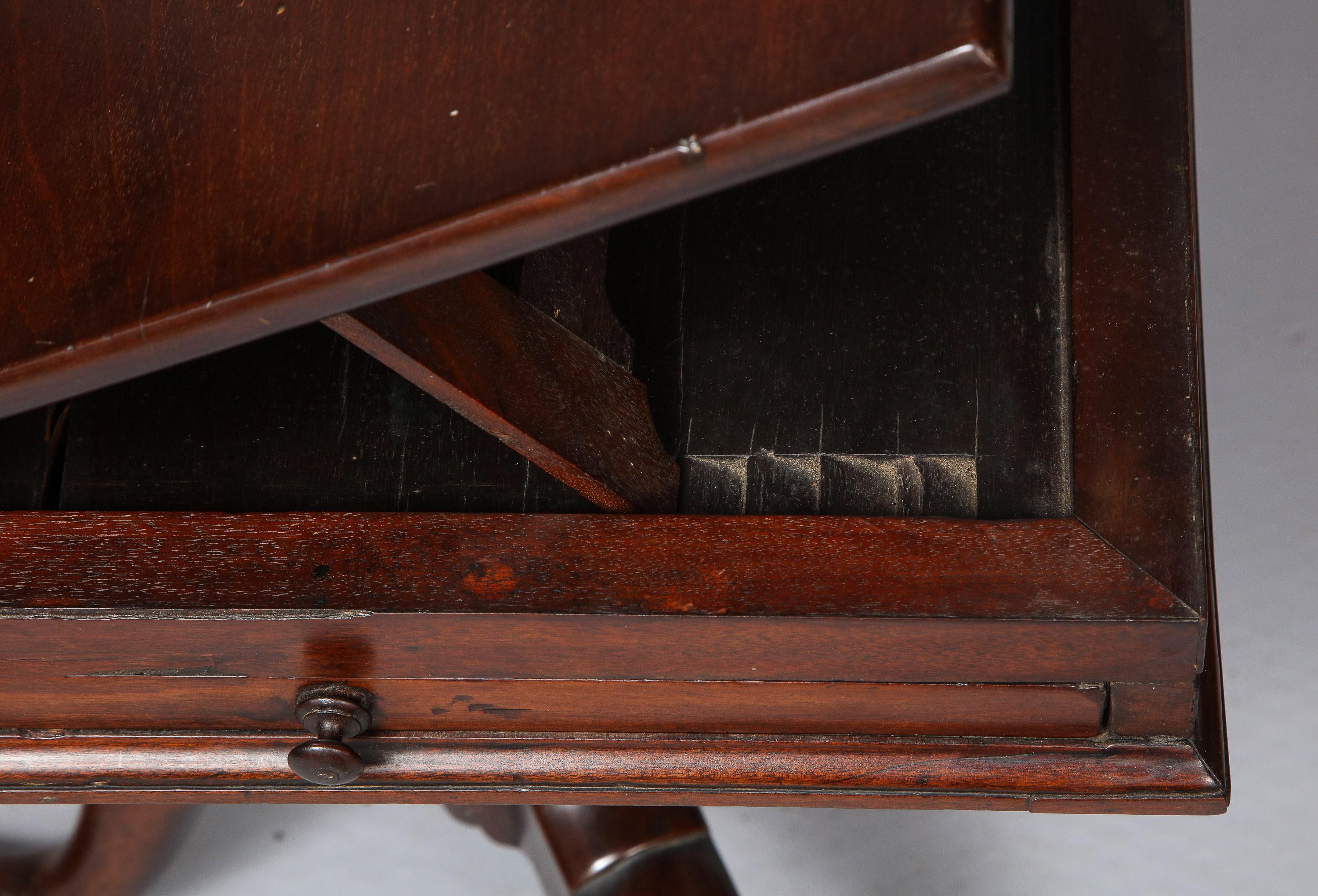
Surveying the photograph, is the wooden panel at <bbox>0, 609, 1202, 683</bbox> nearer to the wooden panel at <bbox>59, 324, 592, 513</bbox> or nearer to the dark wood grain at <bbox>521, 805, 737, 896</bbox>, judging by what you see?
the wooden panel at <bbox>59, 324, 592, 513</bbox>

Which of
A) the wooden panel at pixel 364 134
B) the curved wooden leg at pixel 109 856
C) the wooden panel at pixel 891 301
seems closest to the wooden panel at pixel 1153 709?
the wooden panel at pixel 891 301

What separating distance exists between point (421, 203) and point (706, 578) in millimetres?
282

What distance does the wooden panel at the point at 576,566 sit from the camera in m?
0.78

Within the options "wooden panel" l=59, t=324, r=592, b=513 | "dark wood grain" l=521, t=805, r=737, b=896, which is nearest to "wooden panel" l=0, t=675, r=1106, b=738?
"wooden panel" l=59, t=324, r=592, b=513

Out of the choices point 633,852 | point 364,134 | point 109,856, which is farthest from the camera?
point 109,856

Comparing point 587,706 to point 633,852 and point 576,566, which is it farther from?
point 633,852

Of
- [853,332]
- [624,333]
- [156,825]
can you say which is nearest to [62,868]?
[156,825]

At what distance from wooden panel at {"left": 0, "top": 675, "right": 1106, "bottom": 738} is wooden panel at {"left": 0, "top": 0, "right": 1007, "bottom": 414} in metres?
0.26

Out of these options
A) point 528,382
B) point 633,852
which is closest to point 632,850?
point 633,852

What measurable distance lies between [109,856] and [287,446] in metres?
0.82

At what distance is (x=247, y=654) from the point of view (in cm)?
84

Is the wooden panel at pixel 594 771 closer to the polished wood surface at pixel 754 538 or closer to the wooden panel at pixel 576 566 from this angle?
the polished wood surface at pixel 754 538

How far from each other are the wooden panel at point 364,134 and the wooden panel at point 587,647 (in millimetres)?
177

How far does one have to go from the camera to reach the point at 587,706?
2.95ft
